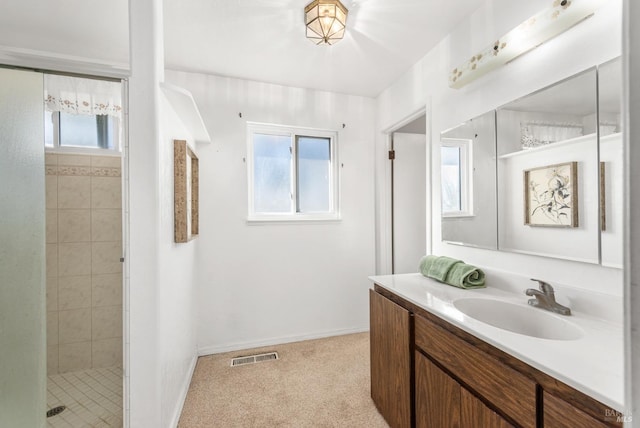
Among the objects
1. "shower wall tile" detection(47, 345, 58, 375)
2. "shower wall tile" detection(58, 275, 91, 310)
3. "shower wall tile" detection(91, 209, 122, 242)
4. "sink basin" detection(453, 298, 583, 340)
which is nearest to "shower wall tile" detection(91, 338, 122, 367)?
"shower wall tile" detection(47, 345, 58, 375)

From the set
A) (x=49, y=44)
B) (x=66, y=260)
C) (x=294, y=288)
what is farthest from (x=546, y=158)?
(x=66, y=260)

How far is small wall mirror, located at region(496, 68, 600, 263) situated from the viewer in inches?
44.6

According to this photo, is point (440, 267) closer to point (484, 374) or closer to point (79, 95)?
point (484, 374)

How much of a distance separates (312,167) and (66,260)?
7.20 ft

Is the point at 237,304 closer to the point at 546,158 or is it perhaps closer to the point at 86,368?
the point at 86,368

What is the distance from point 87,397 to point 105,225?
1207 mm

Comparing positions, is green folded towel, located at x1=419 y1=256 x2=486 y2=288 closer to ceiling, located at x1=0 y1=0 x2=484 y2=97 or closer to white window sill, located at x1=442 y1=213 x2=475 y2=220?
white window sill, located at x1=442 y1=213 x2=475 y2=220

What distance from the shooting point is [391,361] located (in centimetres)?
152

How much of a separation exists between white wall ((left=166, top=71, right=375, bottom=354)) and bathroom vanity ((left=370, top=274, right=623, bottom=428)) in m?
1.08

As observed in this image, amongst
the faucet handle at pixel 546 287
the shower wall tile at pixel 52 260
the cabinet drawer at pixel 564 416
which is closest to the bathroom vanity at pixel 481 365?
Result: the cabinet drawer at pixel 564 416

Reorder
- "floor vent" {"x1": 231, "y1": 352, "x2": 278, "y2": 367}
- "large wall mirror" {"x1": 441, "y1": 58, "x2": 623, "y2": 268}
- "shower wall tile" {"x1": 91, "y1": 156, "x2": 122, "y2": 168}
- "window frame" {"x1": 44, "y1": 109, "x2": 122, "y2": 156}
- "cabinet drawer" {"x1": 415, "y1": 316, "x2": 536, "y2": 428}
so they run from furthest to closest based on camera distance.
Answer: "floor vent" {"x1": 231, "y1": 352, "x2": 278, "y2": 367}, "shower wall tile" {"x1": 91, "y1": 156, "x2": 122, "y2": 168}, "window frame" {"x1": 44, "y1": 109, "x2": 122, "y2": 156}, "large wall mirror" {"x1": 441, "y1": 58, "x2": 623, "y2": 268}, "cabinet drawer" {"x1": 415, "y1": 316, "x2": 536, "y2": 428}

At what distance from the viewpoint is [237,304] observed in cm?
253

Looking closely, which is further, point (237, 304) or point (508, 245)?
point (237, 304)

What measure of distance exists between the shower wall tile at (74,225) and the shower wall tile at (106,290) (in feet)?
1.10
